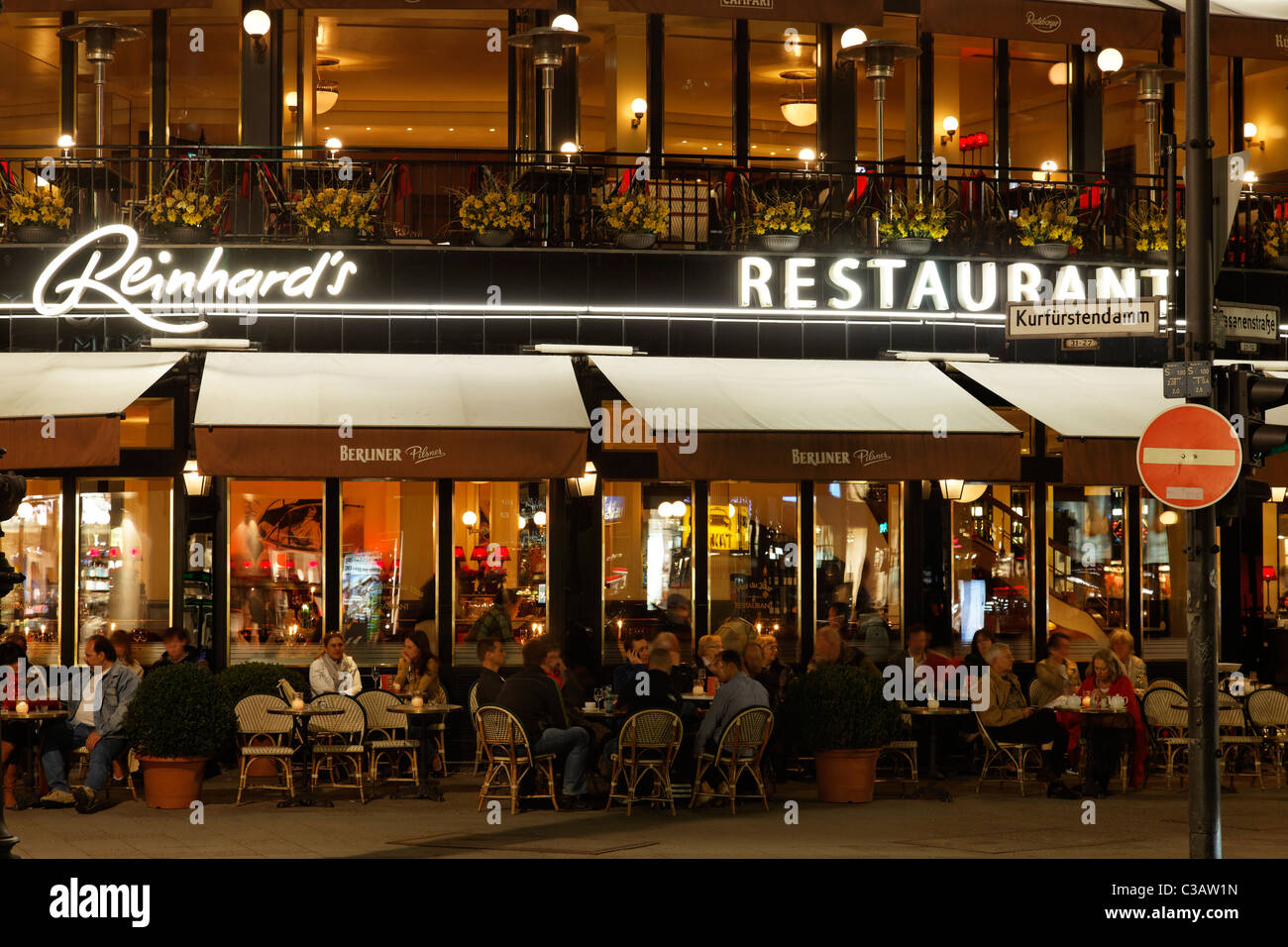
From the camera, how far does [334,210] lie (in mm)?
15883

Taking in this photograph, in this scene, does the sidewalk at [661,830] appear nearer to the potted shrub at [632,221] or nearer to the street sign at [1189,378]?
the street sign at [1189,378]

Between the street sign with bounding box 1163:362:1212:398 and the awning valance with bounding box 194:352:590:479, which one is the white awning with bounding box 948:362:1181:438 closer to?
the awning valance with bounding box 194:352:590:479

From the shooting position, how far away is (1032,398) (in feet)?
51.5

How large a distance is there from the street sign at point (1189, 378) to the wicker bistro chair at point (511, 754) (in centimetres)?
581

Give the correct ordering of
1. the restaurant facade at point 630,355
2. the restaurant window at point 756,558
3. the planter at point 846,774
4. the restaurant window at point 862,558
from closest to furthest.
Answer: the planter at point 846,774 → the restaurant facade at point 630,355 → the restaurant window at point 756,558 → the restaurant window at point 862,558

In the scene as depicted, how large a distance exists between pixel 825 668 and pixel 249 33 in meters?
8.49

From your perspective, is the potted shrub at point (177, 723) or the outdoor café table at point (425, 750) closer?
the potted shrub at point (177, 723)

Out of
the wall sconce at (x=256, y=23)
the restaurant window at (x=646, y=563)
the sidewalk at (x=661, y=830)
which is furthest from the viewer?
the restaurant window at (x=646, y=563)

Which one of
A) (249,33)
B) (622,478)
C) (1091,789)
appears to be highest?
(249,33)

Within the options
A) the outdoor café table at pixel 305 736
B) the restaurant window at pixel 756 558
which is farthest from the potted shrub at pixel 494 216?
the outdoor café table at pixel 305 736

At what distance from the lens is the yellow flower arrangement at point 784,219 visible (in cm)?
1652

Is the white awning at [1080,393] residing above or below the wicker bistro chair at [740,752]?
above
